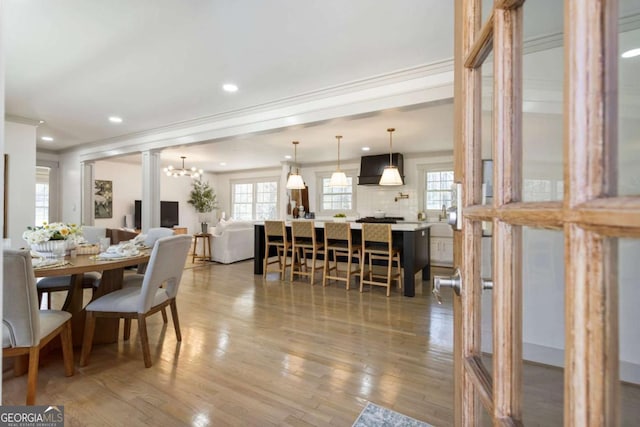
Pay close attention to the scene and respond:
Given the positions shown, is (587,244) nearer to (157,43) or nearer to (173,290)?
(173,290)

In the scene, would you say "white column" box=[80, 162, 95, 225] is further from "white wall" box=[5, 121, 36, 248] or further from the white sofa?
the white sofa

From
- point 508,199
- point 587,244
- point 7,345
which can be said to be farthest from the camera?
point 7,345

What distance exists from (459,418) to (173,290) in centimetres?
241

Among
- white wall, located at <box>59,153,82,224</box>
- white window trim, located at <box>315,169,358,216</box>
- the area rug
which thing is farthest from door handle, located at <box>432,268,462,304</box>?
white wall, located at <box>59,153,82,224</box>

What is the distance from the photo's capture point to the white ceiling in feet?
6.61

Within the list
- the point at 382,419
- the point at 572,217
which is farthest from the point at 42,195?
the point at 572,217

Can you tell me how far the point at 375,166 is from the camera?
270 inches

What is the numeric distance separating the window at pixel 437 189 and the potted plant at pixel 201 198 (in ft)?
21.9

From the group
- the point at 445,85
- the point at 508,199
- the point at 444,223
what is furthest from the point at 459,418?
the point at 444,223

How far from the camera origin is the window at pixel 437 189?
657 cm

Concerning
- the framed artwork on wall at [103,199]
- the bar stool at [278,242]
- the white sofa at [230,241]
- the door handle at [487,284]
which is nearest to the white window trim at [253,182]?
the white sofa at [230,241]

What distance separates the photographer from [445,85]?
2.76 meters

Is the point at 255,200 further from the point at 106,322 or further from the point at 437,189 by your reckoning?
the point at 106,322

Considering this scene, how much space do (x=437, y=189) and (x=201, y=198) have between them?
7.04m
